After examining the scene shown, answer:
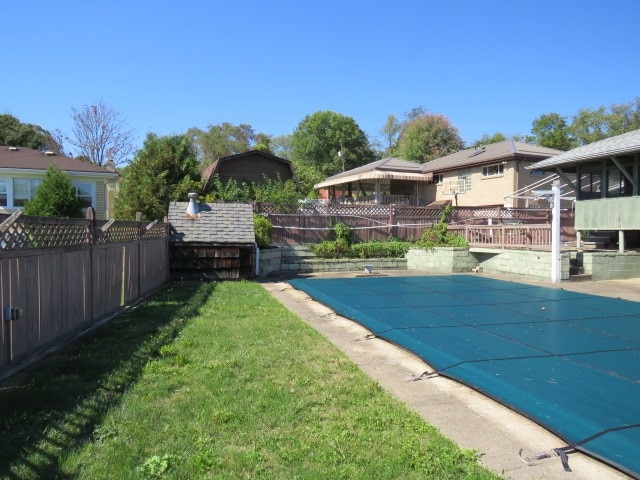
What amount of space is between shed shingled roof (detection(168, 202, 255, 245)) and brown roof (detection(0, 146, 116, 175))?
13335 mm

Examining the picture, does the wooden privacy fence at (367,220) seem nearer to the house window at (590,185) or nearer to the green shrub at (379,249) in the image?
the green shrub at (379,249)

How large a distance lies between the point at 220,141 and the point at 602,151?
149ft

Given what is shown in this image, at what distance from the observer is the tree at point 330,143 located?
4853cm

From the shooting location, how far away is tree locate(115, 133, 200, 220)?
1747cm

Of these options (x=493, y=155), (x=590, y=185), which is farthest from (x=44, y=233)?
(x=493, y=155)

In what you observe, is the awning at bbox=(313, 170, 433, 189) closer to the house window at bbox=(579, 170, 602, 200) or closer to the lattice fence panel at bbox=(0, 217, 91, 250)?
the house window at bbox=(579, 170, 602, 200)

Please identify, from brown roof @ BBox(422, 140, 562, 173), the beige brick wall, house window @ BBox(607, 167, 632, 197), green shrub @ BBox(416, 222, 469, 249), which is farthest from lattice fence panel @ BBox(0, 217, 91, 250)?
brown roof @ BBox(422, 140, 562, 173)

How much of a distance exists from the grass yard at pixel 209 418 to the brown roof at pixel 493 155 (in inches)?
828

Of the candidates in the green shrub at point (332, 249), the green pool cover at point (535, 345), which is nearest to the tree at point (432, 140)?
the green shrub at point (332, 249)

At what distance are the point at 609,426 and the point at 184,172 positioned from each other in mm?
17626

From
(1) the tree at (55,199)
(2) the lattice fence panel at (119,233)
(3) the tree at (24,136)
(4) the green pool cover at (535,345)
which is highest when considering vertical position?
(3) the tree at (24,136)

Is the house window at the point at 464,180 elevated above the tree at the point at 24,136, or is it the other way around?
the tree at the point at 24,136

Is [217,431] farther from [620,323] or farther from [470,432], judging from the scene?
[620,323]

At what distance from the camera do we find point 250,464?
113 inches
